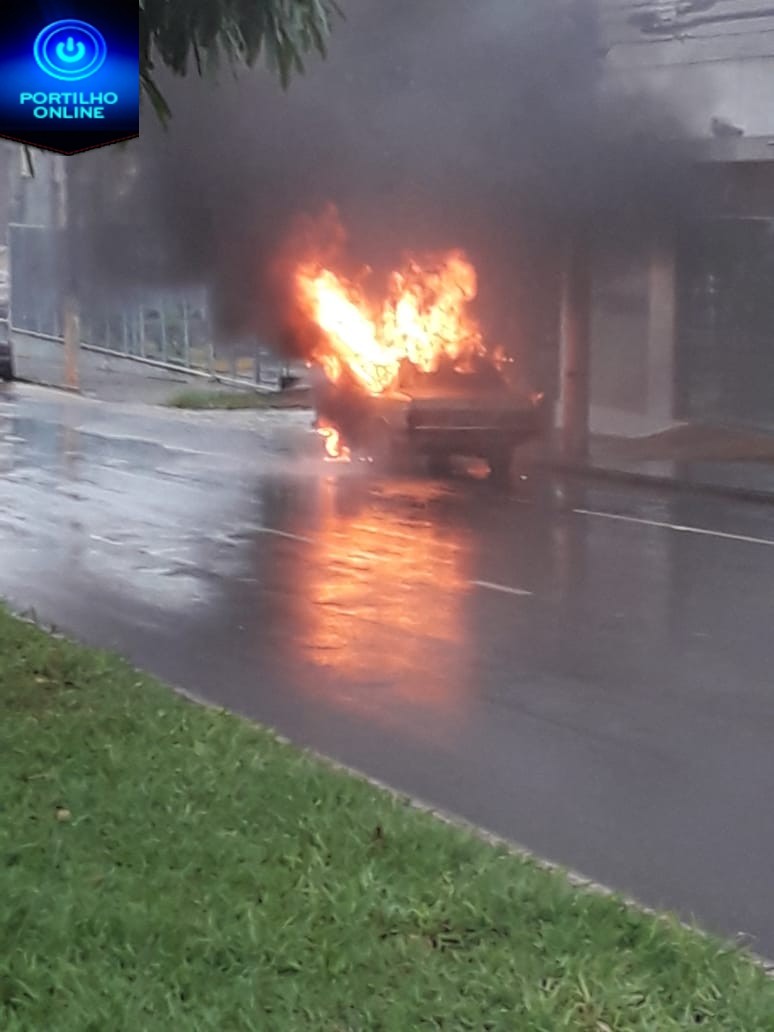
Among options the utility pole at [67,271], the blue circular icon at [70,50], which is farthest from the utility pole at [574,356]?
the blue circular icon at [70,50]

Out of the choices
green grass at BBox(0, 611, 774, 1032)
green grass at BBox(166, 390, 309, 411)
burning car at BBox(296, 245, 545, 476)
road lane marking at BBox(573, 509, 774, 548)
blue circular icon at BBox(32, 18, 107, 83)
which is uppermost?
blue circular icon at BBox(32, 18, 107, 83)

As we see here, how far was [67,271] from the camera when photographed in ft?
83.5

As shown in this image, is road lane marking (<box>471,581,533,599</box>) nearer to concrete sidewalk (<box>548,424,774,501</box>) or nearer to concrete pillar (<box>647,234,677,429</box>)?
concrete sidewalk (<box>548,424,774,501</box>)

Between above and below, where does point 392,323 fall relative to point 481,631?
above

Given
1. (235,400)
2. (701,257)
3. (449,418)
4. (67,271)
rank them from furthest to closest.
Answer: (235,400) < (67,271) < (701,257) < (449,418)

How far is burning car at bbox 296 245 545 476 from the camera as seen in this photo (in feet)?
59.5

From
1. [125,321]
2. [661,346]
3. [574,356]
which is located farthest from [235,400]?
[661,346]

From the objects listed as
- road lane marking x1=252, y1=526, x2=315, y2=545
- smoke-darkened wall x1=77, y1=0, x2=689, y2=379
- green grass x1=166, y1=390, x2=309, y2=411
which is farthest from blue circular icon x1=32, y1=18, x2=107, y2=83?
green grass x1=166, y1=390, x2=309, y2=411

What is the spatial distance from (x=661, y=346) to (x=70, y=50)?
1537 cm

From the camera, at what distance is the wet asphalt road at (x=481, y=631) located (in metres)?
6.22

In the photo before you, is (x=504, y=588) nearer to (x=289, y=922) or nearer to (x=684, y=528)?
(x=684, y=528)

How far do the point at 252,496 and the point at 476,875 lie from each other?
38.1 ft

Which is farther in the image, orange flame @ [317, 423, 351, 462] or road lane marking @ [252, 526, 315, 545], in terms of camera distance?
orange flame @ [317, 423, 351, 462]

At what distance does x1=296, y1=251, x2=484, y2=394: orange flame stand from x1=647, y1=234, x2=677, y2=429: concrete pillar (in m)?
2.40
